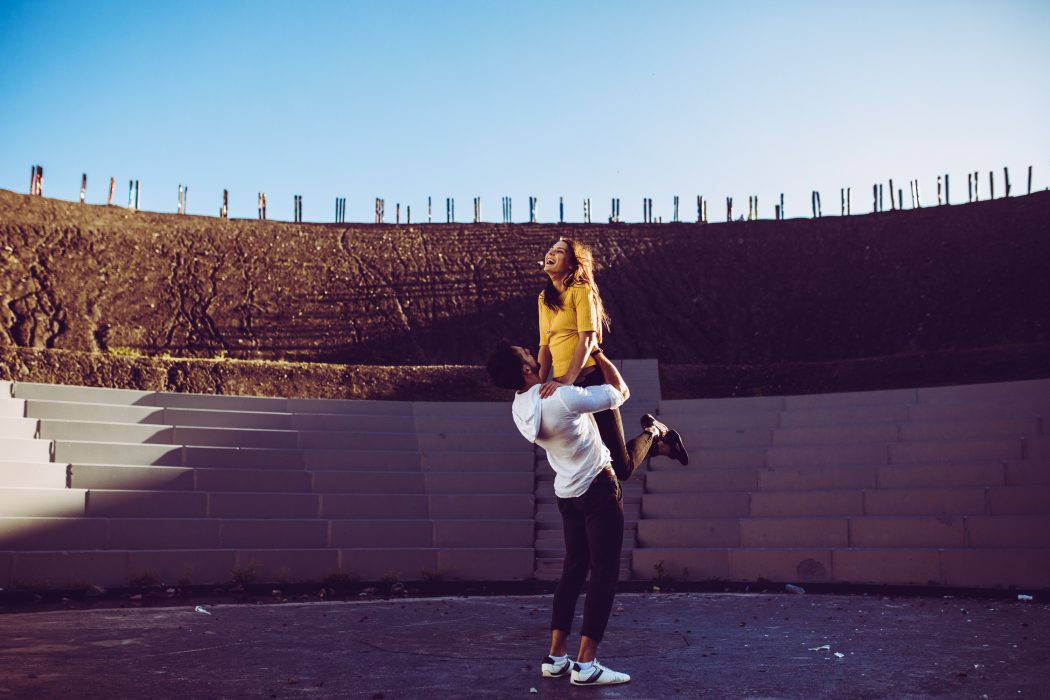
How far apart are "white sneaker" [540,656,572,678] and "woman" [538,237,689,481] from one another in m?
0.83

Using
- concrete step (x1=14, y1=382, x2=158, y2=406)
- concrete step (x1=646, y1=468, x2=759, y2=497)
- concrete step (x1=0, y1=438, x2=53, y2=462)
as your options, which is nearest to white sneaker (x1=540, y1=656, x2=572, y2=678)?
concrete step (x1=646, y1=468, x2=759, y2=497)

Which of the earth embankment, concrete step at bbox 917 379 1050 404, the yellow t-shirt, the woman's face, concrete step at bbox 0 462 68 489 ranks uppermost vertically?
the earth embankment

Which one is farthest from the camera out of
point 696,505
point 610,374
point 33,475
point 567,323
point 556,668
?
point 696,505

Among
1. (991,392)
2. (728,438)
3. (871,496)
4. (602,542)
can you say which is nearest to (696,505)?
(728,438)

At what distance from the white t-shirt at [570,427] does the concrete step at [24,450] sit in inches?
219

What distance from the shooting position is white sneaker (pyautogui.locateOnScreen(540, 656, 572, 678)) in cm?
399

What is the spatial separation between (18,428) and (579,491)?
20.1 feet

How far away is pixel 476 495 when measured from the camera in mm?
8703

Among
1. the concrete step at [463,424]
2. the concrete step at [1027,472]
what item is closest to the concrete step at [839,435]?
the concrete step at [1027,472]

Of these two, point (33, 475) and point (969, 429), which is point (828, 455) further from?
point (33, 475)

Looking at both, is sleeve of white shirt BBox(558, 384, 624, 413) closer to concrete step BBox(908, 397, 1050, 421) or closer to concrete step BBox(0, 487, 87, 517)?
concrete step BBox(0, 487, 87, 517)

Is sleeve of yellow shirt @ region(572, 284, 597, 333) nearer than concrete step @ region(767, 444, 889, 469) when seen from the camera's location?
Yes

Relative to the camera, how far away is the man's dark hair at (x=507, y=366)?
155 inches

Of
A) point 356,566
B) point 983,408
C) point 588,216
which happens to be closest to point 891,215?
point 588,216
